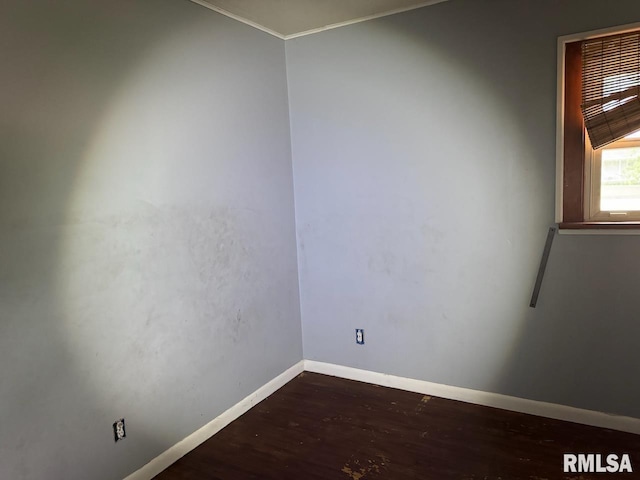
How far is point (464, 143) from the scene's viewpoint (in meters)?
2.78

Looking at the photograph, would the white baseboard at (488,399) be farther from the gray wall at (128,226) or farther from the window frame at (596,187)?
the window frame at (596,187)

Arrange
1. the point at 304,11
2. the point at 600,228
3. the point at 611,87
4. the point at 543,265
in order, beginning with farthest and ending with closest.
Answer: the point at 304,11 → the point at 543,265 → the point at 600,228 → the point at 611,87

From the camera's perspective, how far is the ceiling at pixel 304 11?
8.77 feet

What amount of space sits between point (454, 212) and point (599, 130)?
0.87 m

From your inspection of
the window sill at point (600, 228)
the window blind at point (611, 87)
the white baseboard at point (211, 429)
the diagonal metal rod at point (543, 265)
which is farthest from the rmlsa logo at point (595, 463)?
the white baseboard at point (211, 429)

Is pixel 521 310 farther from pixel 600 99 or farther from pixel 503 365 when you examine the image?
pixel 600 99

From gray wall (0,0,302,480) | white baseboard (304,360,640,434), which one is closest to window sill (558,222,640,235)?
white baseboard (304,360,640,434)

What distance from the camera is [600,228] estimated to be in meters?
2.46

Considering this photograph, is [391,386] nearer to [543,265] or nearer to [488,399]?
[488,399]

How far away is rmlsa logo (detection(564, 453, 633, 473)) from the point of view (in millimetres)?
2258

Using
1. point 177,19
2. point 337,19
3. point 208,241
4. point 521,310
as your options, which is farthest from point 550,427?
point 177,19

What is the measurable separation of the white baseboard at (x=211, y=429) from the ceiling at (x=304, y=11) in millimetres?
2401

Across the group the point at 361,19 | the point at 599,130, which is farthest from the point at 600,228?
the point at 361,19

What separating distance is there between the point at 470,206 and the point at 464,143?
1.25ft
